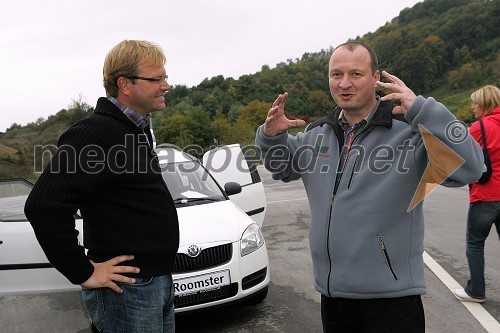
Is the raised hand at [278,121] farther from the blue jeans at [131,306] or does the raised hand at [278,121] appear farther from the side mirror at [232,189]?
the side mirror at [232,189]

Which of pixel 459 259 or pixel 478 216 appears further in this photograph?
pixel 459 259

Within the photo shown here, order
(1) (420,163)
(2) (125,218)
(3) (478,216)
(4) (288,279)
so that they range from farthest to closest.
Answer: (4) (288,279)
(3) (478,216)
(1) (420,163)
(2) (125,218)

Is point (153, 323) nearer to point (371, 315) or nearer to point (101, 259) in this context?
point (101, 259)

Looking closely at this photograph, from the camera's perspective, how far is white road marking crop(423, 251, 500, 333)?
3803 millimetres

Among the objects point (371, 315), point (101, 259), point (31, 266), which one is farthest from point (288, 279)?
point (101, 259)

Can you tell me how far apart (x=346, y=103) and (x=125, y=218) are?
109 centimetres

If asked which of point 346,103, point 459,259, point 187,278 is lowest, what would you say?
point 459,259

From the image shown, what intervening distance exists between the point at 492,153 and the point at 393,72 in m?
98.4

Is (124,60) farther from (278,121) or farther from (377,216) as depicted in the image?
(377,216)

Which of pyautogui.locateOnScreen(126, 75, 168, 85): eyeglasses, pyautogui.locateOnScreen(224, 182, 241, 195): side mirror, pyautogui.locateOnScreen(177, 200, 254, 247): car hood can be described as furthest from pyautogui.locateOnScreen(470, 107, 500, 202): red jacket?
pyautogui.locateOnScreen(126, 75, 168, 85): eyeglasses

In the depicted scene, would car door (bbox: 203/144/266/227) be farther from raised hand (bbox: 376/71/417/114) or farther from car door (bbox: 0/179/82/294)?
raised hand (bbox: 376/71/417/114)

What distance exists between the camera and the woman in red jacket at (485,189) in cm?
406

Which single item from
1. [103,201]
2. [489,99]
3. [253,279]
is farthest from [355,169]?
[489,99]

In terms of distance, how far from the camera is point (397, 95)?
1916 mm
